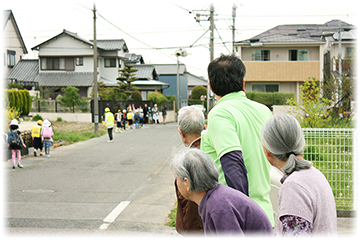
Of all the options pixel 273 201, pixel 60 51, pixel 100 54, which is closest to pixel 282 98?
pixel 100 54

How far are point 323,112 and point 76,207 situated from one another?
25.8 feet

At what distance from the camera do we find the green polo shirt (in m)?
2.34

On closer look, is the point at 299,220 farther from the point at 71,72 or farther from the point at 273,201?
the point at 71,72

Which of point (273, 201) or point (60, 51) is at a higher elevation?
point (60, 51)

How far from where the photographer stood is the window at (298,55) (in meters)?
32.9

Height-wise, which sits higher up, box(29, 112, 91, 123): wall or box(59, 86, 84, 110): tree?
box(59, 86, 84, 110): tree

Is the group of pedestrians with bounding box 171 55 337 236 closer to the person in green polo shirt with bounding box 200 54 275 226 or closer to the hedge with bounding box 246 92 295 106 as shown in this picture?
the person in green polo shirt with bounding box 200 54 275 226

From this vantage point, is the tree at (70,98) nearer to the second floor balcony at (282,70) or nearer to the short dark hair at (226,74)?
the second floor balcony at (282,70)

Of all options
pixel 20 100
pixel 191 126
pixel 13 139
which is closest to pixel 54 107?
pixel 20 100

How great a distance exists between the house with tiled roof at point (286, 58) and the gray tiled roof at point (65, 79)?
17772mm

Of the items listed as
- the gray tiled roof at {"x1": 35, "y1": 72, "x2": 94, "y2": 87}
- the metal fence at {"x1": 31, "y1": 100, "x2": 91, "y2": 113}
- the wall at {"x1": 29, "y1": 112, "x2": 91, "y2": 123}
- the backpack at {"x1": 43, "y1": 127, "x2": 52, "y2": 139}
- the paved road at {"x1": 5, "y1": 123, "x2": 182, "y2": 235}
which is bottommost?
the paved road at {"x1": 5, "y1": 123, "x2": 182, "y2": 235}

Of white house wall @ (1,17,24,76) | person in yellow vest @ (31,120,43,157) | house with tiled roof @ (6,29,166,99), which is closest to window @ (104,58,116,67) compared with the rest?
house with tiled roof @ (6,29,166,99)

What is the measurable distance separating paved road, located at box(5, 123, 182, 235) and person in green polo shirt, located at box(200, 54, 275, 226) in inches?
20.3

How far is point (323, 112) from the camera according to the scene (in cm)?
1130
